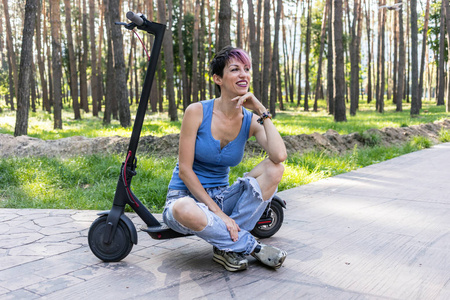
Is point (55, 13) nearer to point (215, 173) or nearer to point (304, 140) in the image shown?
point (304, 140)

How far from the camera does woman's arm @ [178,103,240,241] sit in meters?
2.95

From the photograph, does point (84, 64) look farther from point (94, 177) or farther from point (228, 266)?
point (228, 266)

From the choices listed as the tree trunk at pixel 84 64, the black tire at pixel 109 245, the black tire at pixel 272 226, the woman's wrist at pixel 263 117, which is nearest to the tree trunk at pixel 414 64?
the tree trunk at pixel 84 64

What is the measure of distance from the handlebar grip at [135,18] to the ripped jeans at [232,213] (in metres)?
1.14

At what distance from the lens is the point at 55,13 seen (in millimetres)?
14039

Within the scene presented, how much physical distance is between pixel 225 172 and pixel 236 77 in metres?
0.72

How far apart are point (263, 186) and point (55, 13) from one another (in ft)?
42.9

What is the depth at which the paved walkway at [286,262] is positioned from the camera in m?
2.56

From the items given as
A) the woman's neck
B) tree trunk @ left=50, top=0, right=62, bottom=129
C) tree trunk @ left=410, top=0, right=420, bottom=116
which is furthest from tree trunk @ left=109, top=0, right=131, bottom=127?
tree trunk @ left=410, top=0, right=420, bottom=116

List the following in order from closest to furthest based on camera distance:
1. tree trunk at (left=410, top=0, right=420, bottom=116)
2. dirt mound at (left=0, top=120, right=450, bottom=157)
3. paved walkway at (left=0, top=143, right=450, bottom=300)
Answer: paved walkway at (left=0, top=143, right=450, bottom=300), dirt mound at (left=0, top=120, right=450, bottom=157), tree trunk at (left=410, top=0, right=420, bottom=116)

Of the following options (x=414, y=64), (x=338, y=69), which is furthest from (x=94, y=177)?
(x=414, y=64)

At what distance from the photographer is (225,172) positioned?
11.0 feet

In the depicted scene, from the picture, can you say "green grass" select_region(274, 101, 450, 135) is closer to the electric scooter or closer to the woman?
the woman

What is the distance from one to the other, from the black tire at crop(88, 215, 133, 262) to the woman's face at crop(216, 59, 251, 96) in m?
1.16
